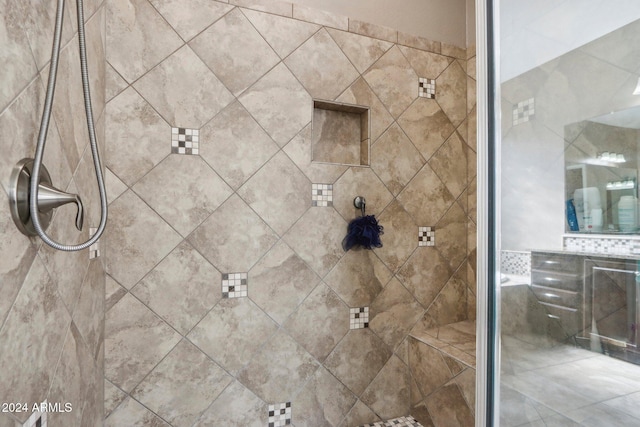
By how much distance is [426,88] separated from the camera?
6.31 ft

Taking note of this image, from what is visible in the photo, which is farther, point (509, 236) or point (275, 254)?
point (275, 254)

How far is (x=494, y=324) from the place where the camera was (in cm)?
92

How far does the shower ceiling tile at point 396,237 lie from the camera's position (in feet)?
5.85

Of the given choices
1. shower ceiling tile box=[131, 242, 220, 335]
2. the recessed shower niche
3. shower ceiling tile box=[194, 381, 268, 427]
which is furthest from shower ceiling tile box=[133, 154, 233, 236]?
shower ceiling tile box=[194, 381, 268, 427]

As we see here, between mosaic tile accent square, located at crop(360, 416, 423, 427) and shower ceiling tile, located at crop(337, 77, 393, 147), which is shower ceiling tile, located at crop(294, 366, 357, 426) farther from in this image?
shower ceiling tile, located at crop(337, 77, 393, 147)

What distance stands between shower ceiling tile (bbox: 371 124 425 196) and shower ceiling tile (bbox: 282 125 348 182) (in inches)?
11.1

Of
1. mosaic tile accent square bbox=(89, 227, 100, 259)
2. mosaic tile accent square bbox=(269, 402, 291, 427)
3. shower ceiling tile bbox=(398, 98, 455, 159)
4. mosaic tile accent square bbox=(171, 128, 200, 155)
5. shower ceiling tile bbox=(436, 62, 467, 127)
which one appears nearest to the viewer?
mosaic tile accent square bbox=(89, 227, 100, 259)

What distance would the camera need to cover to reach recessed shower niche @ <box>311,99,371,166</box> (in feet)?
5.67

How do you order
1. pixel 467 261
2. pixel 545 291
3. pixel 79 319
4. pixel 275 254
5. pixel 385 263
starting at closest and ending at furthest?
pixel 545 291 < pixel 79 319 < pixel 275 254 < pixel 385 263 < pixel 467 261

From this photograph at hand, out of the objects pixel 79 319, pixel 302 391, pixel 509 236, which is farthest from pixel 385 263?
pixel 79 319

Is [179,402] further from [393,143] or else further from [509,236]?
[393,143]

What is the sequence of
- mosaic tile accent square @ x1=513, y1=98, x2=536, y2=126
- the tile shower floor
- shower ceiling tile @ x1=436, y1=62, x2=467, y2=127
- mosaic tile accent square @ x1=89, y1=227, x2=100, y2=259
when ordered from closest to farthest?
the tile shower floor
mosaic tile accent square @ x1=513, y1=98, x2=536, y2=126
mosaic tile accent square @ x1=89, y1=227, x2=100, y2=259
shower ceiling tile @ x1=436, y1=62, x2=467, y2=127

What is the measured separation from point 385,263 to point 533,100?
1077 mm

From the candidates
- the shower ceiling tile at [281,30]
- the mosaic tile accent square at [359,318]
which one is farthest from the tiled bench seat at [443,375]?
the shower ceiling tile at [281,30]
